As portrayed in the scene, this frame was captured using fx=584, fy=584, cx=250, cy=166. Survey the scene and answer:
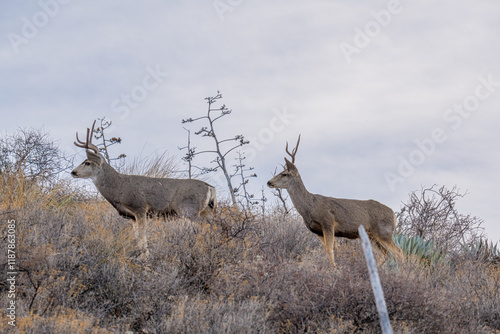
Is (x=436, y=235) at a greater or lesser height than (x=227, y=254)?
greater

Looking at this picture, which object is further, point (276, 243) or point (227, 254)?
point (276, 243)

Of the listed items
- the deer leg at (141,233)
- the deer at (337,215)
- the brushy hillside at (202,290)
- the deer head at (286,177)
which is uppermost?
the deer head at (286,177)

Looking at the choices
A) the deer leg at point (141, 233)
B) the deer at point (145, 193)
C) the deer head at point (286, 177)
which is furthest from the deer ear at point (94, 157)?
the deer head at point (286, 177)

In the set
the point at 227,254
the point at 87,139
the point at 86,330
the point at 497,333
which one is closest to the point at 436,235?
the point at 497,333

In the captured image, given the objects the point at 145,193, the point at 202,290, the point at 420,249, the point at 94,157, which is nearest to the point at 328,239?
the point at 420,249

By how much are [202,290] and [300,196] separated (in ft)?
13.1

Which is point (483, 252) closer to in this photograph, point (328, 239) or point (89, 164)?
point (328, 239)

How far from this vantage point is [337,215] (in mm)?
11789

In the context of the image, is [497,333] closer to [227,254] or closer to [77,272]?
[227,254]

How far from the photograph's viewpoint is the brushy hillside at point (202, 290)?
24.0ft

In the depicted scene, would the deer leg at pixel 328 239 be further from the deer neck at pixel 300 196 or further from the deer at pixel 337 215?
the deer neck at pixel 300 196

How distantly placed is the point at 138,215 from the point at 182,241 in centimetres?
228

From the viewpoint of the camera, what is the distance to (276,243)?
11.9 m

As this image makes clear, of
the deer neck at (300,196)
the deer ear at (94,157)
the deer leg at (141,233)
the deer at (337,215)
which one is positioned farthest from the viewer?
the deer ear at (94,157)
